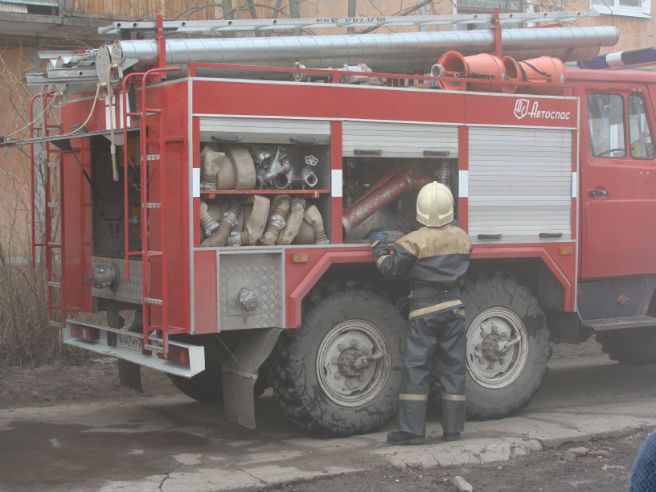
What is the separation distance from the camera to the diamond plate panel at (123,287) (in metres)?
7.09

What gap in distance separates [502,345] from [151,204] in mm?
2789

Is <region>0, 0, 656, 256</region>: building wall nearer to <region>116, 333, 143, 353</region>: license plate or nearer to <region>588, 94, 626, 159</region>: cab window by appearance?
<region>116, 333, 143, 353</region>: license plate

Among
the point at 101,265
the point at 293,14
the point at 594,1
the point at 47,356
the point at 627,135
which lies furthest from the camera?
the point at 594,1

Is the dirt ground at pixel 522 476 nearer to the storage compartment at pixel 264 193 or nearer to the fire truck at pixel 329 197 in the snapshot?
the fire truck at pixel 329 197

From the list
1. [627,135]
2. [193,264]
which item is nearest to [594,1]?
[627,135]

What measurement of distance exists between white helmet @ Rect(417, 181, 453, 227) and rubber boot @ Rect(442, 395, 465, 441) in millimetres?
1191

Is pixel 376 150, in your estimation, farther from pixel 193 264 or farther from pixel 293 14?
pixel 293 14

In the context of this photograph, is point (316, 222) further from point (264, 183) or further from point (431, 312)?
point (431, 312)

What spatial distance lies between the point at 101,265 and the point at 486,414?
9.91 feet

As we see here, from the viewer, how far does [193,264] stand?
20.8ft

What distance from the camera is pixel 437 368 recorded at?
7.00m

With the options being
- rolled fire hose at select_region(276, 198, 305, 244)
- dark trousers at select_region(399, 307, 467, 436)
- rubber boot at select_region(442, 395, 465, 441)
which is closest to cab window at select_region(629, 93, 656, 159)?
dark trousers at select_region(399, 307, 467, 436)

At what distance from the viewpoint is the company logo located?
765 cm

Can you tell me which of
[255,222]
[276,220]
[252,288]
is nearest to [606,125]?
[276,220]
